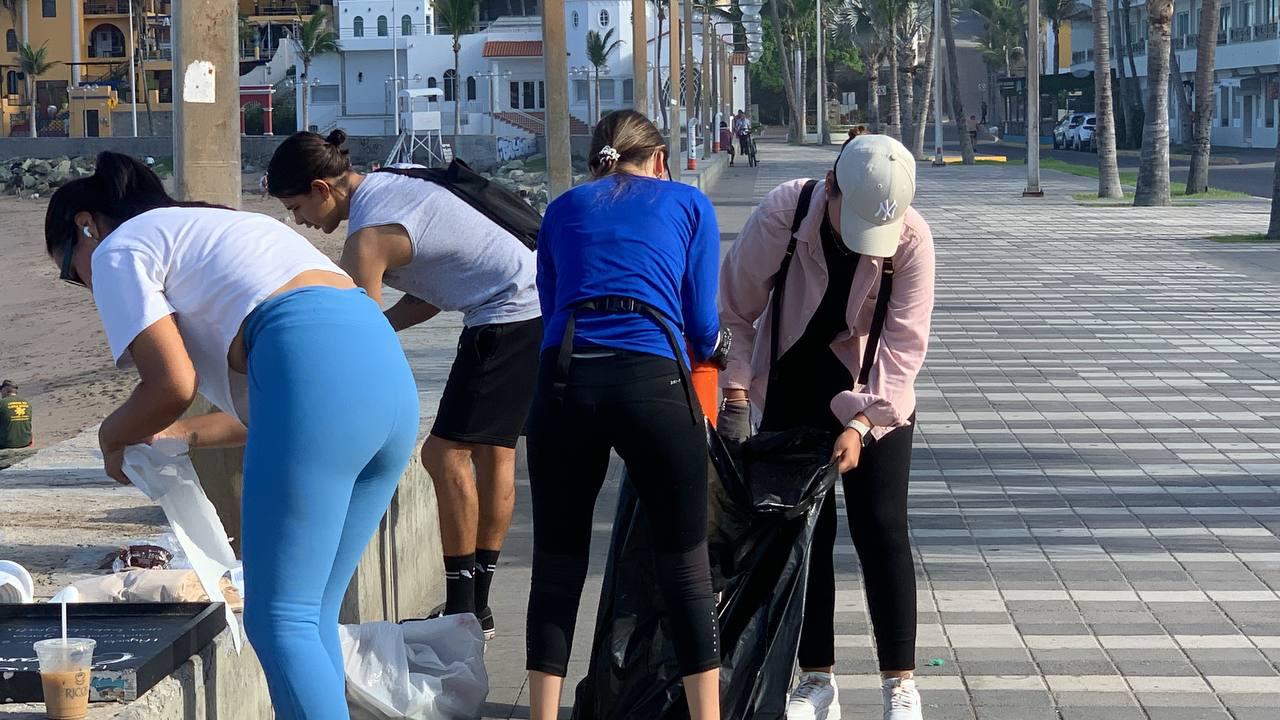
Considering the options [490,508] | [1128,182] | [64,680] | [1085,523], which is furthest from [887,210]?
[1128,182]

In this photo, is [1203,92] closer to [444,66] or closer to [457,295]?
[457,295]

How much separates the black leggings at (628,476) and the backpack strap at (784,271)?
567 millimetres

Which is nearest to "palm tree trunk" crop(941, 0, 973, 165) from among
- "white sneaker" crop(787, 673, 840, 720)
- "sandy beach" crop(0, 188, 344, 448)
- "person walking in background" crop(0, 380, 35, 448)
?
"sandy beach" crop(0, 188, 344, 448)

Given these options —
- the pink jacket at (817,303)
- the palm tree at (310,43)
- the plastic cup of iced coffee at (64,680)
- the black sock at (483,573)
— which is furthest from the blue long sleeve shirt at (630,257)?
the palm tree at (310,43)

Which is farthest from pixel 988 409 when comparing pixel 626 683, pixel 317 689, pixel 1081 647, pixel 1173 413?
pixel 317 689

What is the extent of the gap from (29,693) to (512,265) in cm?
215

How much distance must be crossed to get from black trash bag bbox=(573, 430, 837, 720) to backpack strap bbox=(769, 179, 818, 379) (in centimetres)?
37

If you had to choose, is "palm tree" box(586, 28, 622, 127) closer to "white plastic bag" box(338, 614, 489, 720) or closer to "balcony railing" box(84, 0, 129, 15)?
"balcony railing" box(84, 0, 129, 15)

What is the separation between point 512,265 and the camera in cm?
502

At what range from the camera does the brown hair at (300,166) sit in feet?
14.9

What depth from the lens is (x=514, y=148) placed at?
75.5 m

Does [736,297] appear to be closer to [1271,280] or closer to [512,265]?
[512,265]

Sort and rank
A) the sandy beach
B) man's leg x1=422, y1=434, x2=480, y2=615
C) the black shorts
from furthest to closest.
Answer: the sandy beach
man's leg x1=422, y1=434, x2=480, y2=615
the black shorts

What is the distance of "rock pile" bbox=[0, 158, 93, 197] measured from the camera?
62250 millimetres
